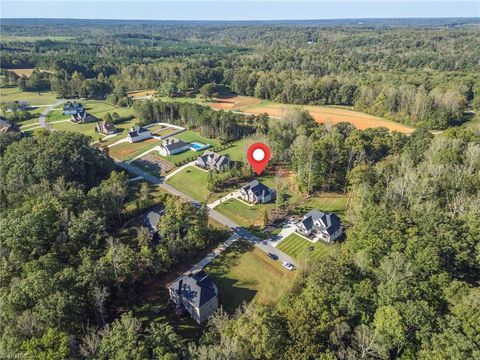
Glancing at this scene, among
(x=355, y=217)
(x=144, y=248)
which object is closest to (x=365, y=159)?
(x=355, y=217)

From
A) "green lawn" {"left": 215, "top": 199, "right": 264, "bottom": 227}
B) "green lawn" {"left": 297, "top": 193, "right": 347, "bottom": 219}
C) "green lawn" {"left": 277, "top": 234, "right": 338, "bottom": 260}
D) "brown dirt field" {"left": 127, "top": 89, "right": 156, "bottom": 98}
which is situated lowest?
"green lawn" {"left": 277, "top": 234, "right": 338, "bottom": 260}

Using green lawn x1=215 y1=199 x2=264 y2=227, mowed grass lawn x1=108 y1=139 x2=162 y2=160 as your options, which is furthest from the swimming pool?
green lawn x1=215 y1=199 x2=264 y2=227

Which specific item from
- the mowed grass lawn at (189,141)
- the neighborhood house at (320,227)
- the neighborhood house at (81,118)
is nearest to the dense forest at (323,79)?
the neighborhood house at (81,118)

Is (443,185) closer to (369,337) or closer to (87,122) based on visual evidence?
(369,337)

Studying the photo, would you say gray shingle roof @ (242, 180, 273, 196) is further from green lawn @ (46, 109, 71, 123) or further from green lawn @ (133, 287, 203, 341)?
green lawn @ (46, 109, 71, 123)

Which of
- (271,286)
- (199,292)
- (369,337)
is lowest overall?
(271,286)

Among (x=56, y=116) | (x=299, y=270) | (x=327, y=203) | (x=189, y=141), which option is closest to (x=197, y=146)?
(x=189, y=141)
